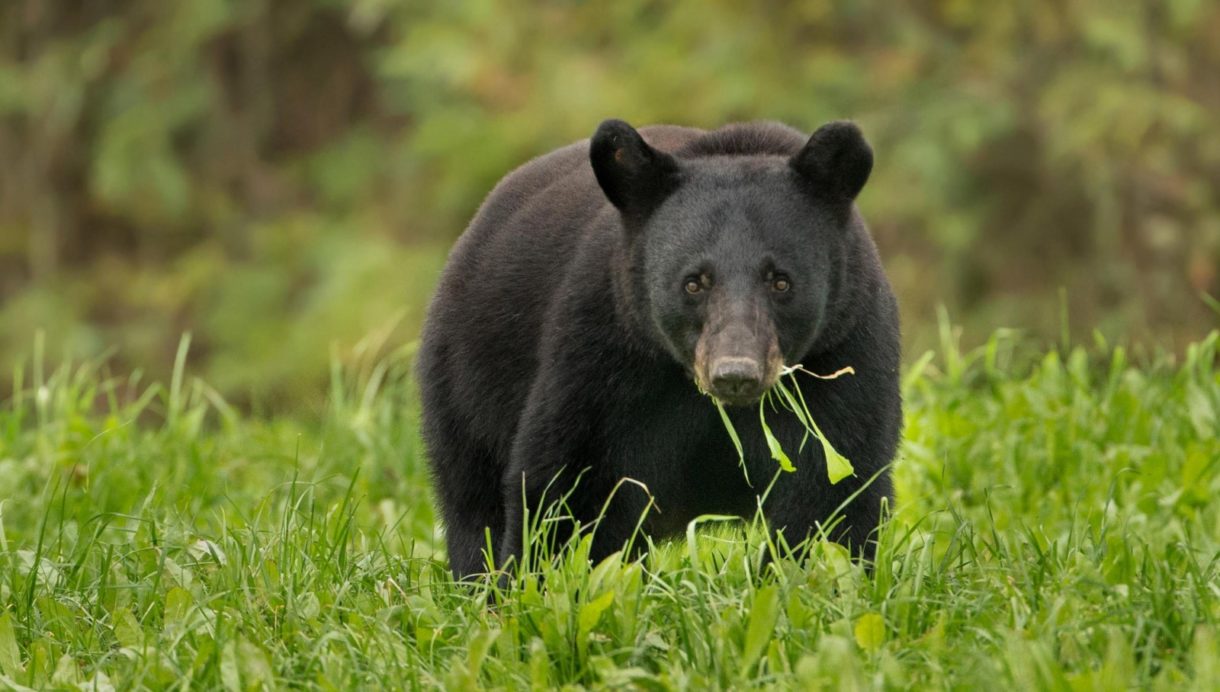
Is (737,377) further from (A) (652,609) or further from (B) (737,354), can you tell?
(A) (652,609)

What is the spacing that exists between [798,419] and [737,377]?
1.69 ft

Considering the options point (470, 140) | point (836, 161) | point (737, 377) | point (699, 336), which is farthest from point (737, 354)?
point (470, 140)

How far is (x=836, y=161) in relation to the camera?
382cm

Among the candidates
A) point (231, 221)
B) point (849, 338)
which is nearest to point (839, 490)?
point (849, 338)

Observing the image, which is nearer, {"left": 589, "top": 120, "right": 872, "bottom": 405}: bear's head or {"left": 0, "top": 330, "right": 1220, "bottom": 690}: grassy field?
{"left": 0, "top": 330, "right": 1220, "bottom": 690}: grassy field

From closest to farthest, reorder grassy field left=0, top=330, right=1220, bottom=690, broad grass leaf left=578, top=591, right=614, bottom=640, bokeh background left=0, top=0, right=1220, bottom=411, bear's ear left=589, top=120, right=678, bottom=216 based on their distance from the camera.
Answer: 1. grassy field left=0, top=330, right=1220, bottom=690
2. broad grass leaf left=578, top=591, right=614, bottom=640
3. bear's ear left=589, top=120, right=678, bottom=216
4. bokeh background left=0, top=0, right=1220, bottom=411

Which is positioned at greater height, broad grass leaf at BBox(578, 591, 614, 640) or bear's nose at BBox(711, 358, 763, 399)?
bear's nose at BBox(711, 358, 763, 399)

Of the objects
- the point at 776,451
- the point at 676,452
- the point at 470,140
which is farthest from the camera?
the point at 470,140

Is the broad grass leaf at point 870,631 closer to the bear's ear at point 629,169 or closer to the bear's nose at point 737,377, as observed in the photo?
the bear's nose at point 737,377

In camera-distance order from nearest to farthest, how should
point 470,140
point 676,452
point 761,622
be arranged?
point 761,622
point 676,452
point 470,140

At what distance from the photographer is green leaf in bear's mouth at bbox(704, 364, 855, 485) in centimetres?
368

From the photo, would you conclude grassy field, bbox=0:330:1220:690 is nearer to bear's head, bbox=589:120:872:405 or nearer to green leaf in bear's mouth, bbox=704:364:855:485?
green leaf in bear's mouth, bbox=704:364:855:485

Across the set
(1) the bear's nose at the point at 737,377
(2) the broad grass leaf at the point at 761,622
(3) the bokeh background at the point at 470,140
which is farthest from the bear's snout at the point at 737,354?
(3) the bokeh background at the point at 470,140

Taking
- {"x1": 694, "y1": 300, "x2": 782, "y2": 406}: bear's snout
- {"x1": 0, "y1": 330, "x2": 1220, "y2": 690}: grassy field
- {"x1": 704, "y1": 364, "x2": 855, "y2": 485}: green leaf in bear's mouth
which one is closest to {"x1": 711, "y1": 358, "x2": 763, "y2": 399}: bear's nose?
{"x1": 694, "y1": 300, "x2": 782, "y2": 406}: bear's snout
